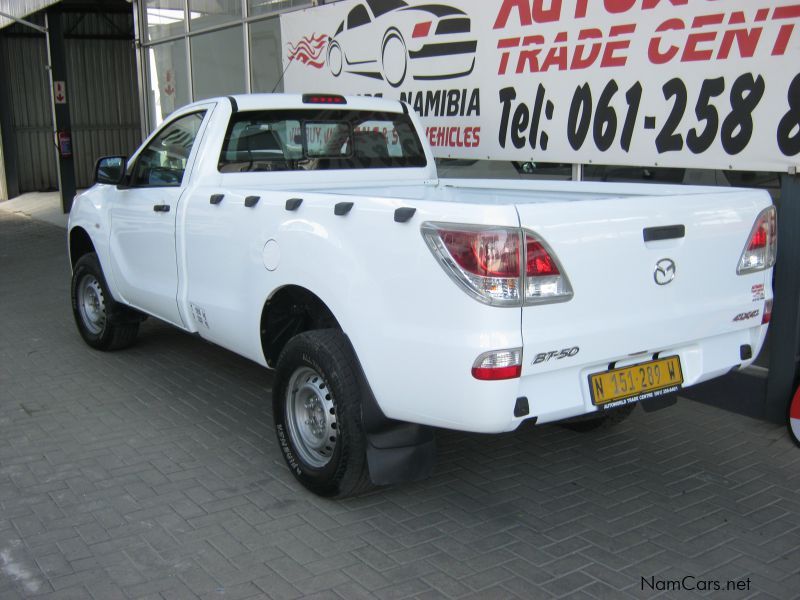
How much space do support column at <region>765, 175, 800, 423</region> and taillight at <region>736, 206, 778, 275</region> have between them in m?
1.10

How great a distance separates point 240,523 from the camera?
382 centimetres

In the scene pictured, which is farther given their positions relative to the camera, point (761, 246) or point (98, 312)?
point (98, 312)

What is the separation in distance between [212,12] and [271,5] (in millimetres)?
1793

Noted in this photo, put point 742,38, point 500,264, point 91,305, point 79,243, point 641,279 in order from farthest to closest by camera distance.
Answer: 1. point 79,243
2. point 91,305
3. point 742,38
4. point 641,279
5. point 500,264

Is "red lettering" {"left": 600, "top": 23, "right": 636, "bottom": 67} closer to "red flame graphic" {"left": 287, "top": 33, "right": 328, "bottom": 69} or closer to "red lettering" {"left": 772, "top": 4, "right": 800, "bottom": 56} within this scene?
"red lettering" {"left": 772, "top": 4, "right": 800, "bottom": 56}

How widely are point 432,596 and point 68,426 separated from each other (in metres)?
2.84

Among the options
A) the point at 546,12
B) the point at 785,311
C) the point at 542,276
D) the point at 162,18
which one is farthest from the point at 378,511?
the point at 162,18

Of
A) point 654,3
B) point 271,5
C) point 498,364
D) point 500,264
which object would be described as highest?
point 271,5

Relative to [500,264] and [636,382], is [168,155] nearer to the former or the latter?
[500,264]

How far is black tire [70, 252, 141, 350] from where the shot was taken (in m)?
6.34

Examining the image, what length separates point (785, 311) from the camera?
4938mm

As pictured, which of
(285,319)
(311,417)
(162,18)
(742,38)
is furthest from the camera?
(162,18)

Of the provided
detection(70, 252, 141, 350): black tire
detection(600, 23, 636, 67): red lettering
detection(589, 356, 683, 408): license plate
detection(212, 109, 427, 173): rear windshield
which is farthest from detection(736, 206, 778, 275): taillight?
detection(70, 252, 141, 350): black tire

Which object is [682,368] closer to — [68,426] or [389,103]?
[389,103]
